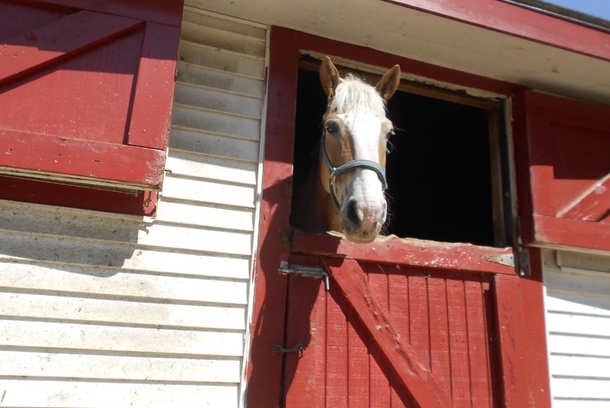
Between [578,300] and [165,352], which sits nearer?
[165,352]

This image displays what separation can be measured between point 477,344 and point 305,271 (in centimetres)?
111

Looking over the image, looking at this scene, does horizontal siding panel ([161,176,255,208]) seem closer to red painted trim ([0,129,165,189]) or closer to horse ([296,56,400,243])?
red painted trim ([0,129,165,189])

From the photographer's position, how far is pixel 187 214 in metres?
2.46

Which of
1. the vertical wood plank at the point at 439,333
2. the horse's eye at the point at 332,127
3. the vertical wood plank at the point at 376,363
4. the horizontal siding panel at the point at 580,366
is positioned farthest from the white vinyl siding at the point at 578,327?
the horse's eye at the point at 332,127

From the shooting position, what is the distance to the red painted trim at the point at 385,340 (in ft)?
8.21

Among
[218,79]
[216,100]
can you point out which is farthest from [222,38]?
[216,100]

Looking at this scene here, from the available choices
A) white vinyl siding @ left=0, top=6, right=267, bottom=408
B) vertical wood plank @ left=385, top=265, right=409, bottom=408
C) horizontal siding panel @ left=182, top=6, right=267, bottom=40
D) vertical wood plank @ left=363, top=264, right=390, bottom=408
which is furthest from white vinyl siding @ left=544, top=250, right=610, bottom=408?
horizontal siding panel @ left=182, top=6, right=267, bottom=40

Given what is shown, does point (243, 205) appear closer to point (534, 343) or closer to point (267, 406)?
point (267, 406)

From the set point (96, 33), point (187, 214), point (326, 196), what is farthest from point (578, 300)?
point (96, 33)

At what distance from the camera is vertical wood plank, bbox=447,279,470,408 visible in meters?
2.61

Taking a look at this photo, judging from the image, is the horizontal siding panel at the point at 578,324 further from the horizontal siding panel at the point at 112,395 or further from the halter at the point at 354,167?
the horizontal siding panel at the point at 112,395

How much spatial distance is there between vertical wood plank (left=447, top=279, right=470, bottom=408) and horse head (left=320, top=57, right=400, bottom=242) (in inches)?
31.7

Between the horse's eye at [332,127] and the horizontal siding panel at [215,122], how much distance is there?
433 millimetres

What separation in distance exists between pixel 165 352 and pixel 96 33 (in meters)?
1.55
